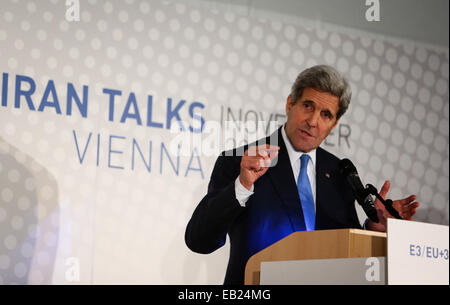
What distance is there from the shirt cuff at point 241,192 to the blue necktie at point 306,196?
0.35m

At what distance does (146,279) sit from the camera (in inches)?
143

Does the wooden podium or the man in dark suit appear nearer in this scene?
the wooden podium

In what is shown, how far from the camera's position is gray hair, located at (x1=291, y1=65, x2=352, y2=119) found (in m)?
4.00

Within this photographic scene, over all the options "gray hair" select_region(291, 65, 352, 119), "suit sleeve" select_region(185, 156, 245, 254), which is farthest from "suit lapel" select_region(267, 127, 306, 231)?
"gray hair" select_region(291, 65, 352, 119)

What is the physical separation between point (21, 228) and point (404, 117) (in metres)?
2.74

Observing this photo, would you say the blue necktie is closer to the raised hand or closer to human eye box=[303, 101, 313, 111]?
the raised hand

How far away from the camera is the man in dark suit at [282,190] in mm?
3682

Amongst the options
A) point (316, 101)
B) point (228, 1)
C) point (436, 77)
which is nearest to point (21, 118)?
point (228, 1)

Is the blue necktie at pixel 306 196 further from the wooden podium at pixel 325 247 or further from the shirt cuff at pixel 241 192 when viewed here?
the wooden podium at pixel 325 247

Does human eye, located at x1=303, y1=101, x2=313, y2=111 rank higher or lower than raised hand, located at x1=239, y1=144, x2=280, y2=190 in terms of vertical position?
higher

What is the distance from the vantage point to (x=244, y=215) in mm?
3713

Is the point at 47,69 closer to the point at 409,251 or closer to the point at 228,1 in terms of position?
the point at 228,1

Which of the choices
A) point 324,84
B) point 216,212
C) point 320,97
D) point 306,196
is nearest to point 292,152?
point 306,196

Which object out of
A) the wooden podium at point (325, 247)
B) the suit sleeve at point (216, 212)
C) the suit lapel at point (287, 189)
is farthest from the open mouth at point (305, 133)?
the wooden podium at point (325, 247)
